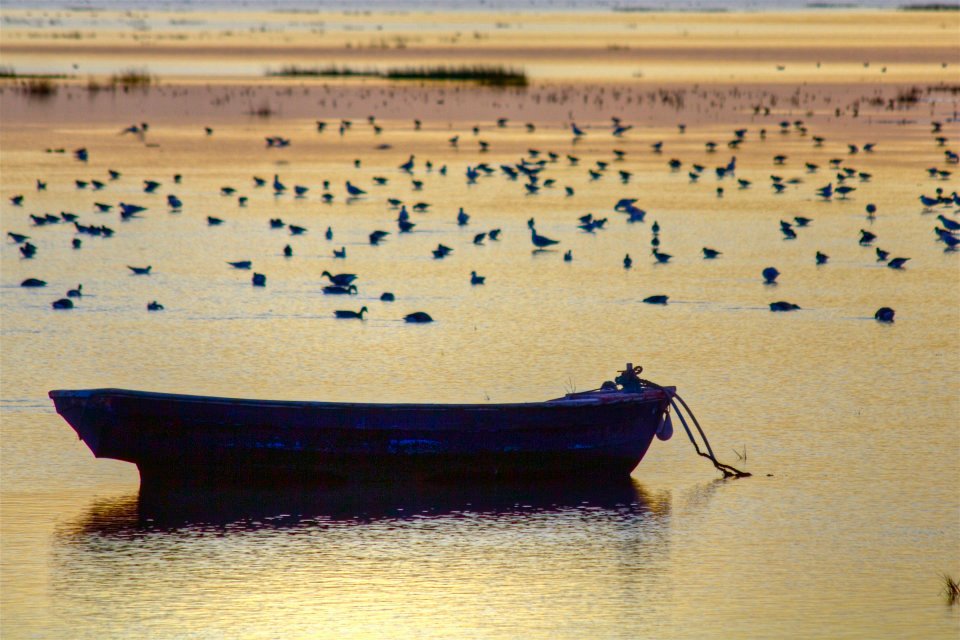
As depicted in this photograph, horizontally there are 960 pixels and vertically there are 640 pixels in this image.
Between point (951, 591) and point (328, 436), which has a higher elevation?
point (328, 436)

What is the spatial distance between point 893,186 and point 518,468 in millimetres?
34740

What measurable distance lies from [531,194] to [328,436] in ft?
105

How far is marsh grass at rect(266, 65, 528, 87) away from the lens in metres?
92.9

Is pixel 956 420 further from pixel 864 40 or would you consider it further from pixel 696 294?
pixel 864 40

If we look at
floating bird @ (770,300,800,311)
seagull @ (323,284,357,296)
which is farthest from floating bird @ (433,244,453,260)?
floating bird @ (770,300,800,311)

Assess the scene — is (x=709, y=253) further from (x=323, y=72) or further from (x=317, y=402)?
(x=323, y=72)

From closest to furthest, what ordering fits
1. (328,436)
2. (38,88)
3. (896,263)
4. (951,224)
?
(328,436) < (896,263) < (951,224) < (38,88)

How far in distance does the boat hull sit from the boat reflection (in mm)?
221

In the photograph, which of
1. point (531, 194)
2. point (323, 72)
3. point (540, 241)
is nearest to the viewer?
point (540, 241)

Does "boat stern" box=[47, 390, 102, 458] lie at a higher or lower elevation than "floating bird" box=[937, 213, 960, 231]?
lower

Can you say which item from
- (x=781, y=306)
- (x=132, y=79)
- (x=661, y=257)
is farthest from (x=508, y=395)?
(x=132, y=79)

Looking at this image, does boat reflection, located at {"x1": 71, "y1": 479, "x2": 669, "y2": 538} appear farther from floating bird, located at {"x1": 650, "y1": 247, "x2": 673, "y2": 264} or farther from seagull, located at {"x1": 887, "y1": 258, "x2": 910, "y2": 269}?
seagull, located at {"x1": 887, "y1": 258, "x2": 910, "y2": 269}

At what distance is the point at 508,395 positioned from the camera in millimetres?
24484

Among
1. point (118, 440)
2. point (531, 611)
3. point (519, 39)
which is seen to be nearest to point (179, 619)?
point (531, 611)
